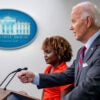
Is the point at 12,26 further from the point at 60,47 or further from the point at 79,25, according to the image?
the point at 79,25

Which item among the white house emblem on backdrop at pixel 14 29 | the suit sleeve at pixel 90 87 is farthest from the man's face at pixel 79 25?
the white house emblem on backdrop at pixel 14 29

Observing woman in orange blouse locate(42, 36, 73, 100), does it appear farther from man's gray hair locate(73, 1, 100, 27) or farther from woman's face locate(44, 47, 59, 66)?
man's gray hair locate(73, 1, 100, 27)

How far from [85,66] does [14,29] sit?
200 centimetres

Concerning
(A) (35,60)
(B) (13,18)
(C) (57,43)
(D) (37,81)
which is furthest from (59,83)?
(B) (13,18)

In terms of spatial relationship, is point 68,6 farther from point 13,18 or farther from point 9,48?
point 9,48

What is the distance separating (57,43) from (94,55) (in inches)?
33.2

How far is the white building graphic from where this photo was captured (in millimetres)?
3262

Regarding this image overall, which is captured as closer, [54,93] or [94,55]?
[94,55]

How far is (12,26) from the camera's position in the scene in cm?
327

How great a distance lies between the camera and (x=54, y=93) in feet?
6.62

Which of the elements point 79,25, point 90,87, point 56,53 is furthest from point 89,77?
point 56,53

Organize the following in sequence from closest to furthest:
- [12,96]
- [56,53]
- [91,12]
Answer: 1. [91,12]
2. [12,96]
3. [56,53]

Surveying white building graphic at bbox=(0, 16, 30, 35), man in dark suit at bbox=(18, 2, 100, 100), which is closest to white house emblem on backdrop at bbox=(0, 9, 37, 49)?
white building graphic at bbox=(0, 16, 30, 35)

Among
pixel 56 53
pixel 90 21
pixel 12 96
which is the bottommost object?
pixel 12 96
